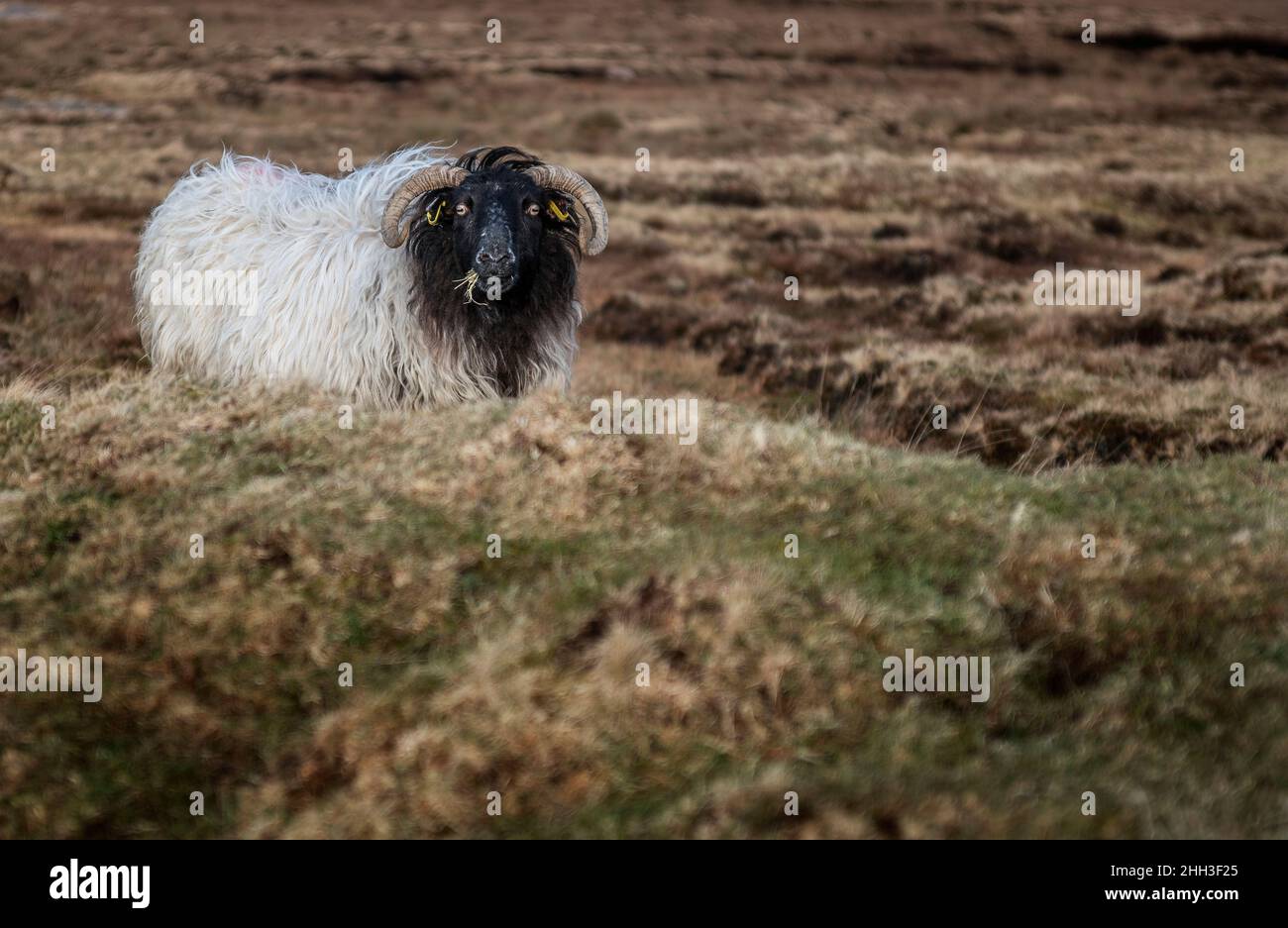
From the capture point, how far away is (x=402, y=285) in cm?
1012

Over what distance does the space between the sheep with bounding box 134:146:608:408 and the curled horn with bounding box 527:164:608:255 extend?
0.01m

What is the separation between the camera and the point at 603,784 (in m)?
5.26

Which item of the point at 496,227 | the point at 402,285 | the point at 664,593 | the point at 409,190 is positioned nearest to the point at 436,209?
the point at 409,190

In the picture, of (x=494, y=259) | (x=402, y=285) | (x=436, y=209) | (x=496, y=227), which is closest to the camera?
(x=494, y=259)

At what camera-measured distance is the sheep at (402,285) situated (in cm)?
978

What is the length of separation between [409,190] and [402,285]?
85 centimetres

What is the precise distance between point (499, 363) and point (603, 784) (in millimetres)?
5537

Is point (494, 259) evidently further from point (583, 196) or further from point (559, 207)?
point (583, 196)

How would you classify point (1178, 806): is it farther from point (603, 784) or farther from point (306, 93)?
point (306, 93)

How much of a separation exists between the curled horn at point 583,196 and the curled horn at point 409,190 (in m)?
0.72

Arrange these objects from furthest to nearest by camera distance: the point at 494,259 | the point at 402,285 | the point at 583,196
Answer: the point at 583,196 → the point at 402,285 → the point at 494,259

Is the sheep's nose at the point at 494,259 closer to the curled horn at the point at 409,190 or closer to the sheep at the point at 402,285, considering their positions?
the sheep at the point at 402,285

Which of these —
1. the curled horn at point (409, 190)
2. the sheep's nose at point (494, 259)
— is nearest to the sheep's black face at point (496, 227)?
the sheep's nose at point (494, 259)
